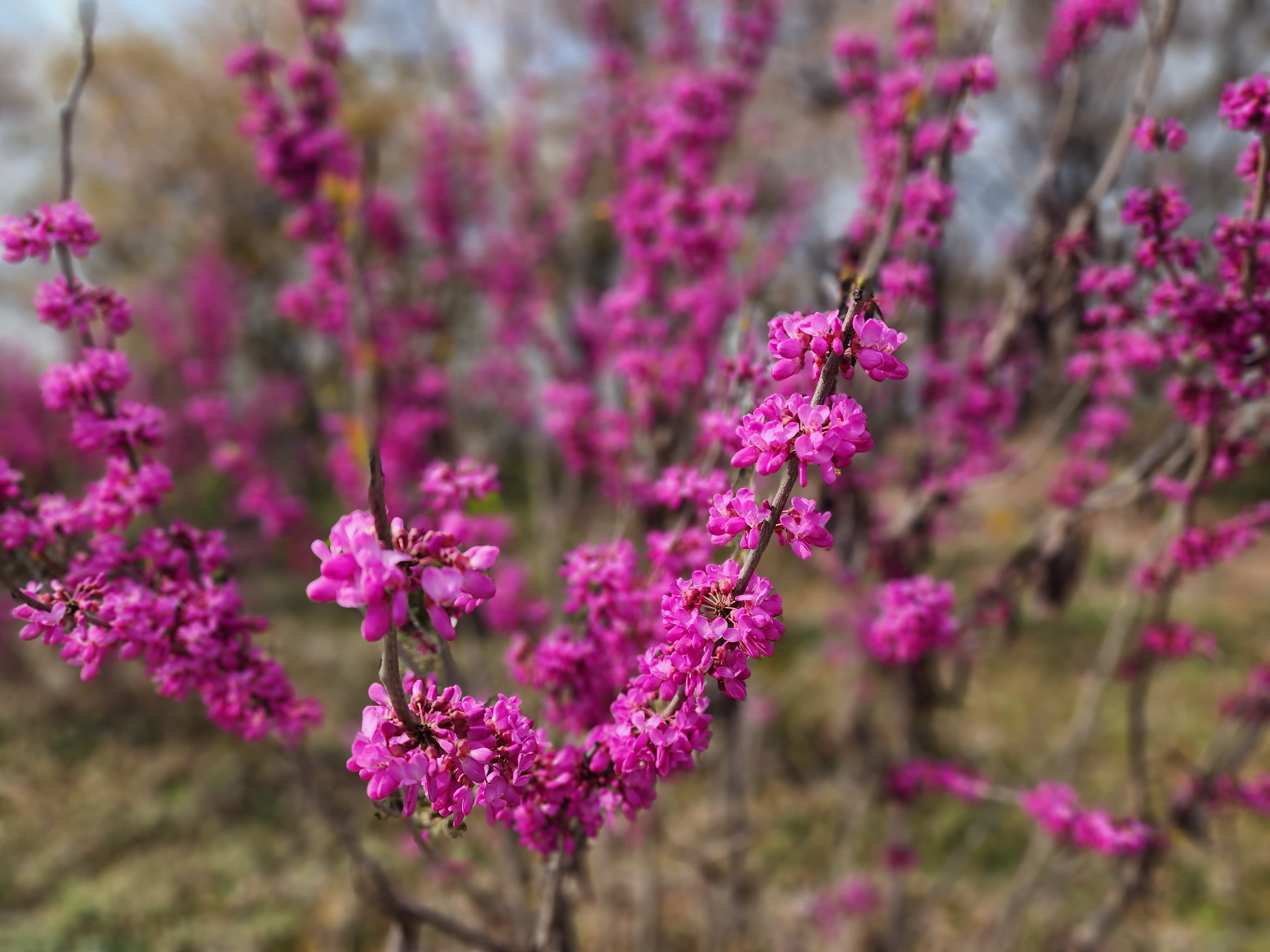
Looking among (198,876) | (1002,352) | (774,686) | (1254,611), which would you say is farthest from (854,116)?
(1254,611)

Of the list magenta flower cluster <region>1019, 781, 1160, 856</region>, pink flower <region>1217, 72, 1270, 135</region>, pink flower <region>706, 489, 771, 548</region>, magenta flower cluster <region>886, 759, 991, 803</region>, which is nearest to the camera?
pink flower <region>706, 489, 771, 548</region>

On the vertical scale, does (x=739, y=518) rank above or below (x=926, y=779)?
below

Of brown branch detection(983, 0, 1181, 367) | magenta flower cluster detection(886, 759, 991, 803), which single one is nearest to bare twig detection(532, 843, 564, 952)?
magenta flower cluster detection(886, 759, 991, 803)

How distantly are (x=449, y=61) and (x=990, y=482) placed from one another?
447cm

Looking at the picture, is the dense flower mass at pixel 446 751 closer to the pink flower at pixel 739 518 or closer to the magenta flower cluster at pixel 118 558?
the pink flower at pixel 739 518

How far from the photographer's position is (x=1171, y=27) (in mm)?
1998

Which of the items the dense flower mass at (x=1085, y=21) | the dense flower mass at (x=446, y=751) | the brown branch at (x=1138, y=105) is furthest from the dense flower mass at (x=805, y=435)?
the dense flower mass at (x=1085, y=21)

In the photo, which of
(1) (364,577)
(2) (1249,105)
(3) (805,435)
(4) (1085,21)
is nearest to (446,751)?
(1) (364,577)

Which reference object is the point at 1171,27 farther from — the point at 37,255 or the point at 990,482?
the point at 37,255

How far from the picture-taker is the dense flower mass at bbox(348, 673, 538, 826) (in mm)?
997

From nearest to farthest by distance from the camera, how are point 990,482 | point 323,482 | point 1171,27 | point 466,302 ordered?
point 1171,27 → point 990,482 → point 466,302 → point 323,482

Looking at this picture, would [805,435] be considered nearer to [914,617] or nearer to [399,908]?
[914,617]

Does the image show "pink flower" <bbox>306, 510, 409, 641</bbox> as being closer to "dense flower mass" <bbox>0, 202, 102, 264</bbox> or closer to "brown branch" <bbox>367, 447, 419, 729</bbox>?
"brown branch" <bbox>367, 447, 419, 729</bbox>

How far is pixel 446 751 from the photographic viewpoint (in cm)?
103
